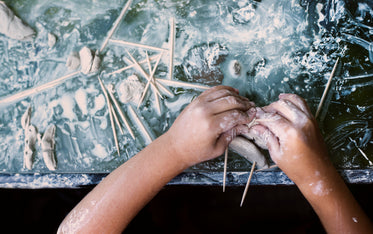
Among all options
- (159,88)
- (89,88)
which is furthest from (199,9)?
(89,88)

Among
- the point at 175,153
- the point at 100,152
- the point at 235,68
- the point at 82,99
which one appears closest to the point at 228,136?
the point at 175,153

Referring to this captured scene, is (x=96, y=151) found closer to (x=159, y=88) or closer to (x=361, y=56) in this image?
(x=159, y=88)

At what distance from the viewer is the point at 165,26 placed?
1.11 metres

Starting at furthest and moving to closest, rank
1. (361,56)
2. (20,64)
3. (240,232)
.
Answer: (240,232)
(20,64)
(361,56)

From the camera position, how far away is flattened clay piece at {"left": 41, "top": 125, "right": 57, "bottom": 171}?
3.59 ft

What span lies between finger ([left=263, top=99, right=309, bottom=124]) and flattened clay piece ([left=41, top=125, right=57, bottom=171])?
96 centimetres

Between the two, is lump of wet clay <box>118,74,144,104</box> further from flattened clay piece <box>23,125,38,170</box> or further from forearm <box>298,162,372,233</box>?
forearm <box>298,162,372,233</box>

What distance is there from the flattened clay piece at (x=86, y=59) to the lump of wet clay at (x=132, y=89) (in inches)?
6.8

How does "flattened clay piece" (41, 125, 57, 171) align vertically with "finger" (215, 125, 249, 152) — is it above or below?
below

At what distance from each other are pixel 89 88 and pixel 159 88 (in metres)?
0.33

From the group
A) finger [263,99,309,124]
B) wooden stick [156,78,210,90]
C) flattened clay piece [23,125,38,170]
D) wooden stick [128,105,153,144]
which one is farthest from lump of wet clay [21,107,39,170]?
finger [263,99,309,124]

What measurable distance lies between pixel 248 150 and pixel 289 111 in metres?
0.22

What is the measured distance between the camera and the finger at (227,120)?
2.75 feet

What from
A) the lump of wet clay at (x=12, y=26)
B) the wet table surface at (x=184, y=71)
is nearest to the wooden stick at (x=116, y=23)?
the wet table surface at (x=184, y=71)
